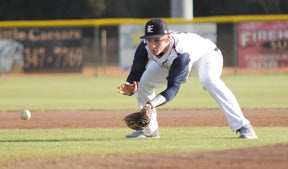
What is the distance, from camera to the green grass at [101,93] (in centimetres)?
1594

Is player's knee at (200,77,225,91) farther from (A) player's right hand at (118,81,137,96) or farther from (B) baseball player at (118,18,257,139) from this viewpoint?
(A) player's right hand at (118,81,137,96)

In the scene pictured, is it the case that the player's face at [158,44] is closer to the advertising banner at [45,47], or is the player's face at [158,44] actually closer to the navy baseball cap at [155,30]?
the navy baseball cap at [155,30]

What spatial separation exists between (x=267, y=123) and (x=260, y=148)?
4.25 meters

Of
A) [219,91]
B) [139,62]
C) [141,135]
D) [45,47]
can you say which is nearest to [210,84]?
[219,91]

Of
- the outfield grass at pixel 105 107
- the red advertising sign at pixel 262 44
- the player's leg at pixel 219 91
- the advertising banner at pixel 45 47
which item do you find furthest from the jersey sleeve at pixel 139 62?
the advertising banner at pixel 45 47

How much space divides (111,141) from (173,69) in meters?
1.22

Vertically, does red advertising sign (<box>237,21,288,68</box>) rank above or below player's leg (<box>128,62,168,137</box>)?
below

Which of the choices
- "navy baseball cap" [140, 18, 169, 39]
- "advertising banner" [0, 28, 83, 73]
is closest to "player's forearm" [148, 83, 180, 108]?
"navy baseball cap" [140, 18, 169, 39]

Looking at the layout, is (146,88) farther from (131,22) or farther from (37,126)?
(131,22)

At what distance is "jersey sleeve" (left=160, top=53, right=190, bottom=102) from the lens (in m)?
8.23

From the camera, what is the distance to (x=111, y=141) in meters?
8.91

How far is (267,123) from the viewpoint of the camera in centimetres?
1168

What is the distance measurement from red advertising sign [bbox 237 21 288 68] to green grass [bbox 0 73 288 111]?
82cm

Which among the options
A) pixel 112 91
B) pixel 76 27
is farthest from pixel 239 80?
pixel 76 27
